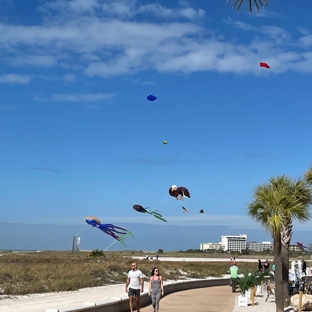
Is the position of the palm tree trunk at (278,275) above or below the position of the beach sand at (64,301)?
above

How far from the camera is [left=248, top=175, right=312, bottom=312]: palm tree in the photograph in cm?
1530

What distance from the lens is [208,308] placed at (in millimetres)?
18234

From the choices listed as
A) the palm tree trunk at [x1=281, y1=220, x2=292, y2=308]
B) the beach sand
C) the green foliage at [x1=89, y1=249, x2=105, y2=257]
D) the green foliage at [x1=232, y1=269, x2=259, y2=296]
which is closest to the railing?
the beach sand

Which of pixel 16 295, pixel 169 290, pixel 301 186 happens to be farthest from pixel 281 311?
pixel 16 295

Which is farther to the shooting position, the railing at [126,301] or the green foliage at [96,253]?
the green foliage at [96,253]

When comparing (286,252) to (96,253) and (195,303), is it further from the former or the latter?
(96,253)

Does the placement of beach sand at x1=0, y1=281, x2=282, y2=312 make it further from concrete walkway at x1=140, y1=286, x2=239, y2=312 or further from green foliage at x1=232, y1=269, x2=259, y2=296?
green foliage at x1=232, y1=269, x2=259, y2=296

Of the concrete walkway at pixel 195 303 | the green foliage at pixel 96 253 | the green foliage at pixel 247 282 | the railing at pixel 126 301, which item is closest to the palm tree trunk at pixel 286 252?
the concrete walkway at pixel 195 303

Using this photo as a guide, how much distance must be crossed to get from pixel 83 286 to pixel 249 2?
24.4m

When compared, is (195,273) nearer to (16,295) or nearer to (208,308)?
(16,295)

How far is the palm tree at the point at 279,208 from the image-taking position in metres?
15.3

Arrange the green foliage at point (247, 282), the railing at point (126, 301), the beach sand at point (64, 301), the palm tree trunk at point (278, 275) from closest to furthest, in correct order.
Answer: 1. the railing at point (126, 301)
2. the palm tree trunk at point (278, 275)
3. the beach sand at point (64, 301)
4. the green foliage at point (247, 282)

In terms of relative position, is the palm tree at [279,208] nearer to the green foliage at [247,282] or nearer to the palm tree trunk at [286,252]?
the palm tree trunk at [286,252]

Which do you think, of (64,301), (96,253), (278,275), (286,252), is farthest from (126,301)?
(96,253)
